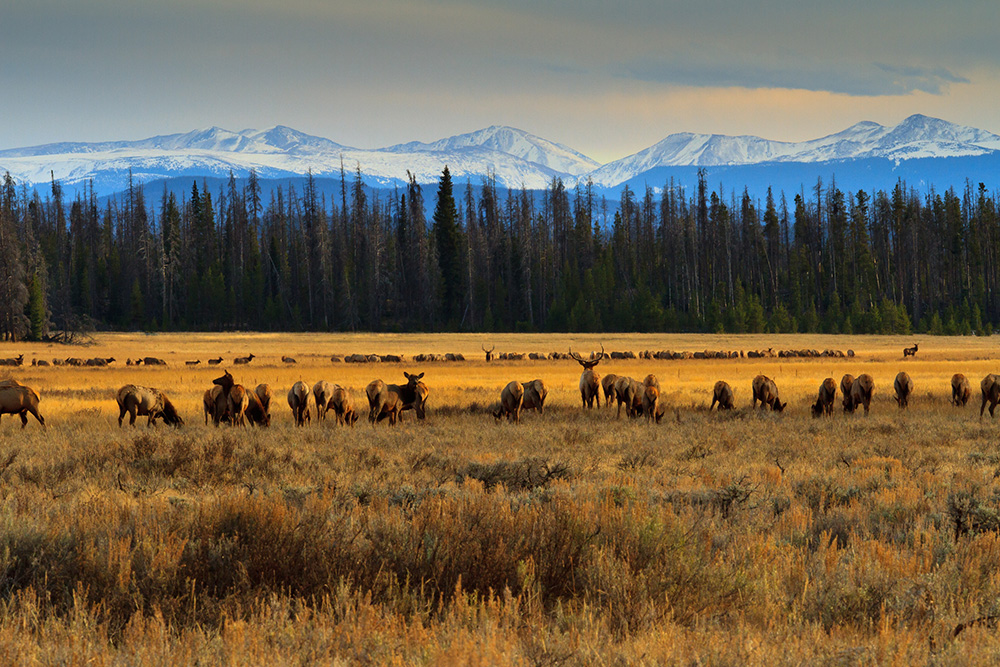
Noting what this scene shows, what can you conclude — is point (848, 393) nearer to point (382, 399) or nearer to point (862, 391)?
point (862, 391)

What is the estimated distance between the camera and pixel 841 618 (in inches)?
222

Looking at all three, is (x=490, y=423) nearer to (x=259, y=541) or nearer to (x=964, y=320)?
(x=259, y=541)

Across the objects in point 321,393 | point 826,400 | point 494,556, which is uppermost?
point 321,393

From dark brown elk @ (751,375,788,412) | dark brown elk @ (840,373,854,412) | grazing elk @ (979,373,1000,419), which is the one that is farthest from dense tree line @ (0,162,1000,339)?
grazing elk @ (979,373,1000,419)

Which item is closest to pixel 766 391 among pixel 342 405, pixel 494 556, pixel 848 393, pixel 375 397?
pixel 848 393

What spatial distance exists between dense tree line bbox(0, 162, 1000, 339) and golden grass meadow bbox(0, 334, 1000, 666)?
2927 inches

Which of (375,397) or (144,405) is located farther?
(375,397)

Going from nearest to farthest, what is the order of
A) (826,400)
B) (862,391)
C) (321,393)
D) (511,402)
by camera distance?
(321,393)
(511,402)
(826,400)
(862,391)

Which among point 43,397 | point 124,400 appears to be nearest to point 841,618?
point 124,400

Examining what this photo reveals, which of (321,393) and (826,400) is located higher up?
(321,393)

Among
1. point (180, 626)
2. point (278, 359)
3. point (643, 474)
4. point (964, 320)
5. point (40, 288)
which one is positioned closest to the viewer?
point (180, 626)

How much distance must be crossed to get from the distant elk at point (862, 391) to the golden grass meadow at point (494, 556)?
27.1ft

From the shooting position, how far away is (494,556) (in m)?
6.40

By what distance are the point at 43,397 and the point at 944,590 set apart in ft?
87.5
